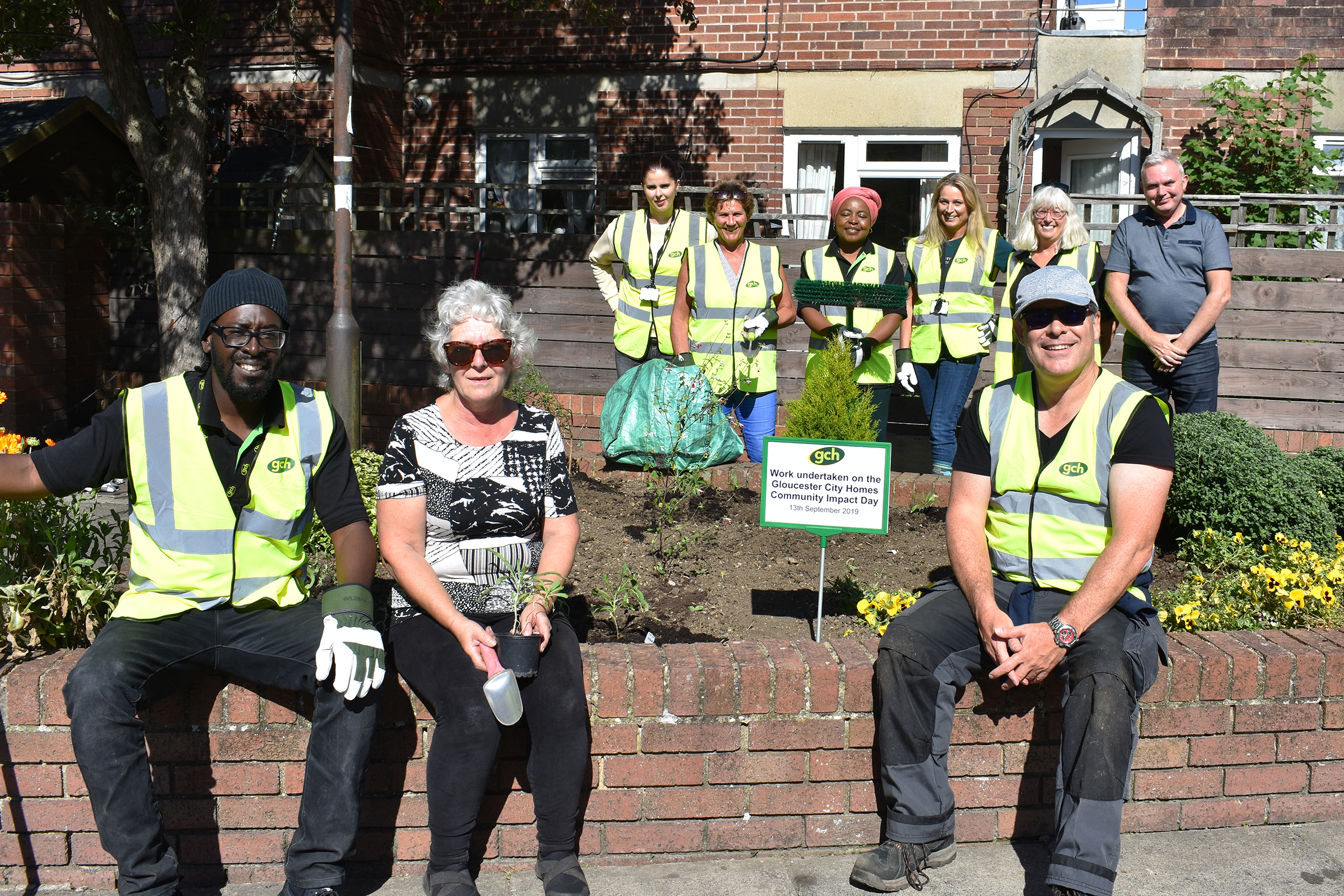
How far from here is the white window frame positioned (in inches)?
451

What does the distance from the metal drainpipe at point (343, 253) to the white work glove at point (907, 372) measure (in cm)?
292

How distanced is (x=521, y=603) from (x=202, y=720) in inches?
38.2

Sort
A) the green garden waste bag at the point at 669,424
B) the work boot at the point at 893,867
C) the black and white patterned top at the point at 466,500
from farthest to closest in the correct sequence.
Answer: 1. the green garden waste bag at the point at 669,424
2. the black and white patterned top at the point at 466,500
3. the work boot at the point at 893,867

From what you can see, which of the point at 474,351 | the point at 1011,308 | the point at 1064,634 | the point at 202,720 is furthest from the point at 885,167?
the point at 202,720

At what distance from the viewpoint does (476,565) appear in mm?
3406

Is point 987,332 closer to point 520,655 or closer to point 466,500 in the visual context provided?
point 466,500

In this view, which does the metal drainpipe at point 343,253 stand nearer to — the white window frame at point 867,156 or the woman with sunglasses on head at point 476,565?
the woman with sunglasses on head at point 476,565

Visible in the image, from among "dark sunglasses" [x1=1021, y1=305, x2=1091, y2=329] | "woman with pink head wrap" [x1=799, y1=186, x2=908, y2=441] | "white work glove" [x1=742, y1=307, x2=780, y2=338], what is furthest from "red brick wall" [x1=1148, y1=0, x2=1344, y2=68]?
"dark sunglasses" [x1=1021, y1=305, x2=1091, y2=329]

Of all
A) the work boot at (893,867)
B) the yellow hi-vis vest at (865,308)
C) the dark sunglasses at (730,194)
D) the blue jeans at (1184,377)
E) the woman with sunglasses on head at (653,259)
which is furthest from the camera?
the woman with sunglasses on head at (653,259)

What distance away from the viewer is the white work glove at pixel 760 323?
19.6 ft

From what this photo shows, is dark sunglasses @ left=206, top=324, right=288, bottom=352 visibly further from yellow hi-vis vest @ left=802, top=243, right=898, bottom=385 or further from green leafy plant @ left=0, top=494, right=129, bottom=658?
yellow hi-vis vest @ left=802, top=243, right=898, bottom=385

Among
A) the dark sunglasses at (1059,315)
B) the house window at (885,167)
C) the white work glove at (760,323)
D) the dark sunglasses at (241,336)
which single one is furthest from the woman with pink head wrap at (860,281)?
the house window at (885,167)

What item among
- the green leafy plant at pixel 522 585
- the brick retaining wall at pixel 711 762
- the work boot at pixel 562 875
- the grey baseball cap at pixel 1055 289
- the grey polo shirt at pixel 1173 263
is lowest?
the work boot at pixel 562 875

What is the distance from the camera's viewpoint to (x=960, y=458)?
353cm
